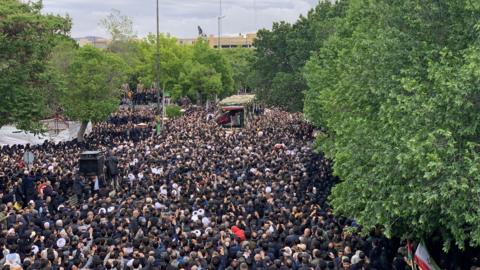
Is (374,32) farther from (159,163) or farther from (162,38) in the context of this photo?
(162,38)

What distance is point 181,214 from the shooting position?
613 inches

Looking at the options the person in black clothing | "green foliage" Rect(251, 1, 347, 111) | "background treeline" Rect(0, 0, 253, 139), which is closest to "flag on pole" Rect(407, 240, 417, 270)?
the person in black clothing

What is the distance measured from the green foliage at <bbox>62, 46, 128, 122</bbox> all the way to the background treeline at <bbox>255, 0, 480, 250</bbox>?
24.0 m

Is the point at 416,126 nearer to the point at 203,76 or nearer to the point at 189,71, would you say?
the point at 203,76

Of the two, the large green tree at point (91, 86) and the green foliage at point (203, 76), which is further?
the green foliage at point (203, 76)

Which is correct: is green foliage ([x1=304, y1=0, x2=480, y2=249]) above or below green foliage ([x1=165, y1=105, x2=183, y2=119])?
above

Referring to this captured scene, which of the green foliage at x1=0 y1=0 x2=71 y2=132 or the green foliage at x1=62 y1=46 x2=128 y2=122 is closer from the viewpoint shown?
the green foliage at x1=0 y1=0 x2=71 y2=132

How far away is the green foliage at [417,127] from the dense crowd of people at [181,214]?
47.1 inches

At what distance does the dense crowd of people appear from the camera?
1198 cm

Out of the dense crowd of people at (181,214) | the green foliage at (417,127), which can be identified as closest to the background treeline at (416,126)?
the green foliage at (417,127)

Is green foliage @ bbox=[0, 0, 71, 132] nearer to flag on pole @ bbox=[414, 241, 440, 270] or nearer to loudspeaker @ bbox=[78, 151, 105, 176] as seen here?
loudspeaker @ bbox=[78, 151, 105, 176]

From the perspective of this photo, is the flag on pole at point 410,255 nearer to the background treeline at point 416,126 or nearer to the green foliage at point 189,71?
the background treeline at point 416,126

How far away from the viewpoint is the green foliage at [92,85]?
37812mm

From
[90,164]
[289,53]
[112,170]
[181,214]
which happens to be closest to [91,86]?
[289,53]
